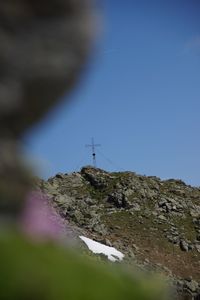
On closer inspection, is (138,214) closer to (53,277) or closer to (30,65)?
(30,65)

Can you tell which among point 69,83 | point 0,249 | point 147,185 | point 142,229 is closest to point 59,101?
point 69,83

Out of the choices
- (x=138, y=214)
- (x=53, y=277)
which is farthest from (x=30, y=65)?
(x=138, y=214)

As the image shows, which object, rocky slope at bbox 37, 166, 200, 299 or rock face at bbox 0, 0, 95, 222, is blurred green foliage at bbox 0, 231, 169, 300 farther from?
rocky slope at bbox 37, 166, 200, 299

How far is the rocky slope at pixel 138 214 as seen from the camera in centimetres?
5462

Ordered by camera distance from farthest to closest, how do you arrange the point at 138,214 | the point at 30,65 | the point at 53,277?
1. the point at 138,214
2. the point at 30,65
3. the point at 53,277

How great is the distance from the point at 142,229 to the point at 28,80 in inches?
2379

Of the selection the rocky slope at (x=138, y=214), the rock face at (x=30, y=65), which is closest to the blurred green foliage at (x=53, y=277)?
the rock face at (x=30, y=65)

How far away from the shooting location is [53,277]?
3.03m

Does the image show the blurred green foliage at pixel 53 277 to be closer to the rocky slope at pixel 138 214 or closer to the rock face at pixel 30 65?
the rock face at pixel 30 65

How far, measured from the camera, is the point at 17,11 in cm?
362

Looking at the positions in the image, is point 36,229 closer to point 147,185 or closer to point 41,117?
point 41,117

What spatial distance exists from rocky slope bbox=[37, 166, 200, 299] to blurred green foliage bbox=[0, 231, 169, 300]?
4260 cm

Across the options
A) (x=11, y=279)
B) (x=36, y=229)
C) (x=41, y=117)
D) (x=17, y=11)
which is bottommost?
(x=11, y=279)

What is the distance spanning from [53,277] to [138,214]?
64.2 m
